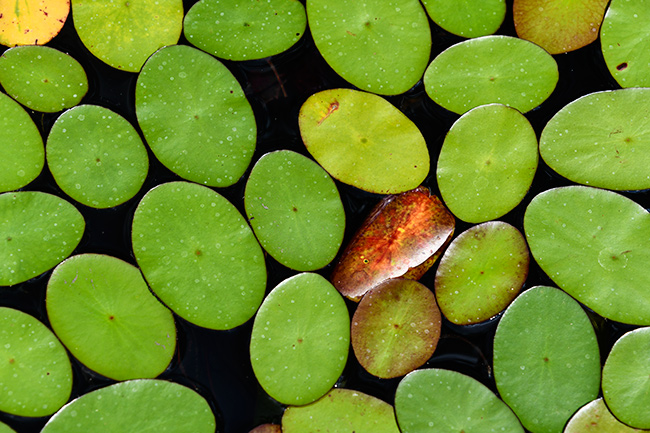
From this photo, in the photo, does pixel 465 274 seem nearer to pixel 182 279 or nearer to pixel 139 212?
pixel 182 279

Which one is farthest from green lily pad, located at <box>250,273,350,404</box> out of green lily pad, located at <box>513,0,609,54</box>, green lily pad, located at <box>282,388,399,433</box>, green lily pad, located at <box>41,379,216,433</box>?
green lily pad, located at <box>513,0,609,54</box>

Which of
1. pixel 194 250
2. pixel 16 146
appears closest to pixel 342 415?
pixel 194 250

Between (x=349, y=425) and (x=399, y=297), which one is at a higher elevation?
(x=399, y=297)

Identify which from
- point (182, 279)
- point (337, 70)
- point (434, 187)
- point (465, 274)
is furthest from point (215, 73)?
point (465, 274)

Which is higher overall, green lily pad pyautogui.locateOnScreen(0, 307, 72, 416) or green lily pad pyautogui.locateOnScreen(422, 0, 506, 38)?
green lily pad pyautogui.locateOnScreen(422, 0, 506, 38)

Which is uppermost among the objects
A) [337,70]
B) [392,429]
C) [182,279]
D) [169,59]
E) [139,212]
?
[169,59]

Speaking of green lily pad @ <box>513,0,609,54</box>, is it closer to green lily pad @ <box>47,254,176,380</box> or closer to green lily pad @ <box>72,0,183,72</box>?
green lily pad @ <box>72,0,183,72</box>

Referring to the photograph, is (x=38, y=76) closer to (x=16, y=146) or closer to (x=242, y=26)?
(x=16, y=146)
